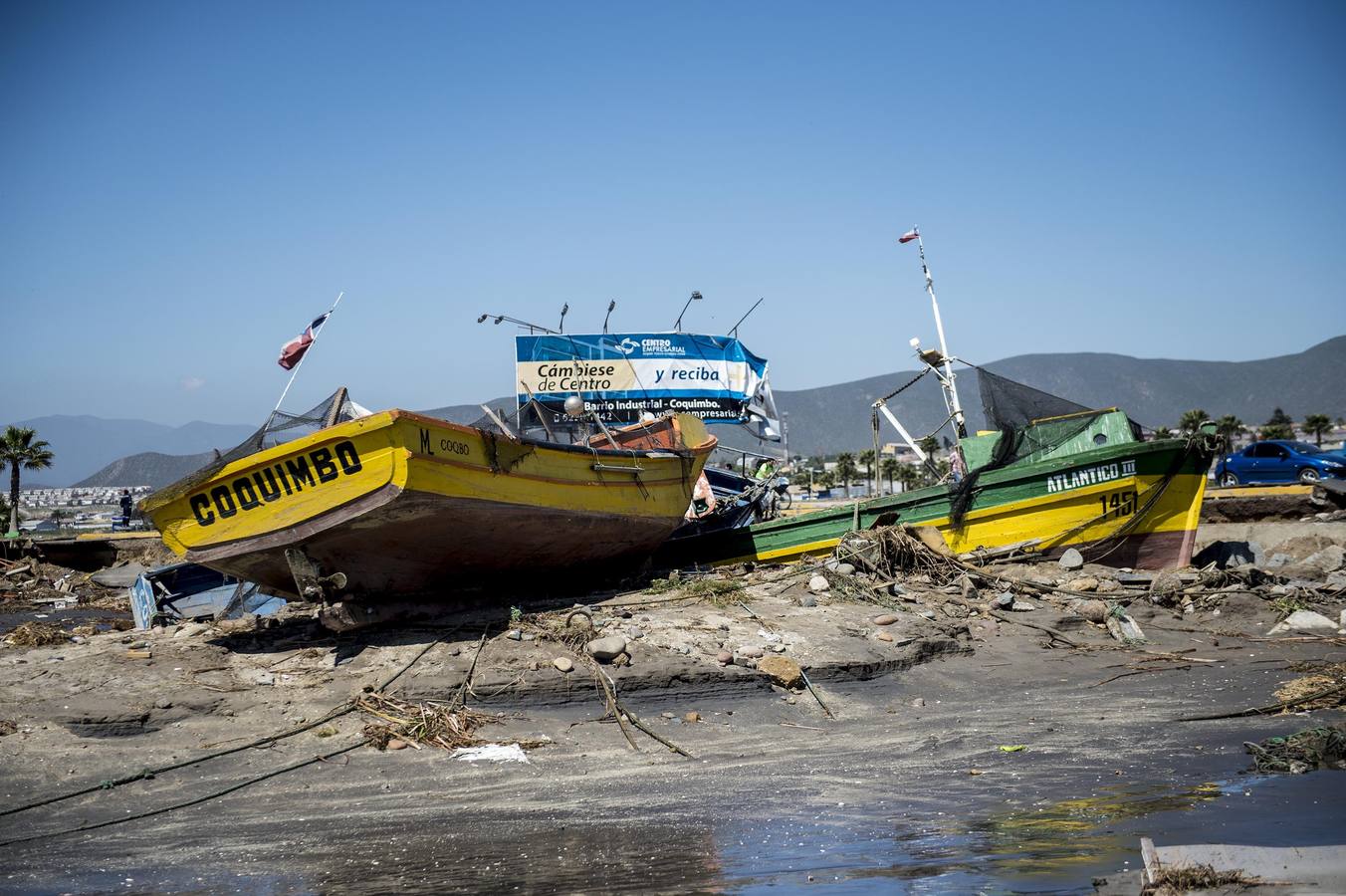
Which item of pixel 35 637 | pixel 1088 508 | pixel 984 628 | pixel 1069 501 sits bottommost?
pixel 984 628

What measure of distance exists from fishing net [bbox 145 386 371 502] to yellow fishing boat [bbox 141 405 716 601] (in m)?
0.04

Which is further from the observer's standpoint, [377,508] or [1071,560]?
[1071,560]

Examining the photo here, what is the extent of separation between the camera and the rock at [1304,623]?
11031 millimetres

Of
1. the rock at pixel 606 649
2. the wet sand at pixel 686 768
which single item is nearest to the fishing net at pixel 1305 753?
the wet sand at pixel 686 768

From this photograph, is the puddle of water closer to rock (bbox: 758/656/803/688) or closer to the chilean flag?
rock (bbox: 758/656/803/688)

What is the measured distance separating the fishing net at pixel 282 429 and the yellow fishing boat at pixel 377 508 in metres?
0.04

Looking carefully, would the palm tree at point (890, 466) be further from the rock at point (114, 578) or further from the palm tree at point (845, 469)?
the rock at point (114, 578)

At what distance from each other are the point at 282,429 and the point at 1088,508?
10.6 meters

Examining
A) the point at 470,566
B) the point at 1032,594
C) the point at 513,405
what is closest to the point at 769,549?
the point at 1032,594

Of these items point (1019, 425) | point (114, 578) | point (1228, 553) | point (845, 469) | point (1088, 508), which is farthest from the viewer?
point (845, 469)

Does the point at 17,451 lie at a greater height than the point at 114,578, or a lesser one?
greater

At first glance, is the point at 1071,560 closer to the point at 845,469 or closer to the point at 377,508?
the point at 377,508

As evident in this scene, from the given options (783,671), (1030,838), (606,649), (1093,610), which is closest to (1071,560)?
(1093,610)

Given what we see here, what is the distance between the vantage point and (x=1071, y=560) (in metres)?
13.6
